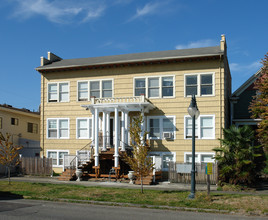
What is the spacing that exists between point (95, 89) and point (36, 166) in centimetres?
757

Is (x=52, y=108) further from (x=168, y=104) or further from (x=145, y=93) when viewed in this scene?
(x=168, y=104)

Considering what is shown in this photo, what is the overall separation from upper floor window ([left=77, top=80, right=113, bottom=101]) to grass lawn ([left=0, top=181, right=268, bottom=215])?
9.42 meters

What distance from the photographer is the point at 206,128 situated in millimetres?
23359

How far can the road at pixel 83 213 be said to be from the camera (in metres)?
11.3

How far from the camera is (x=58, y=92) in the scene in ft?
88.6

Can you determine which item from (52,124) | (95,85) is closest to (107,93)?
(95,85)

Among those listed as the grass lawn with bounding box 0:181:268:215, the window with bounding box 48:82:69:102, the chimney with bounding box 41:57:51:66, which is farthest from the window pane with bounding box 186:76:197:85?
the chimney with bounding box 41:57:51:66

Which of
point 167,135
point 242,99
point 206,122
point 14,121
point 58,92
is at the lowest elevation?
point 167,135

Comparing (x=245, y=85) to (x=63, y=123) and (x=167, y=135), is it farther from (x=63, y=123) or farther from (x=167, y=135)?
(x=63, y=123)

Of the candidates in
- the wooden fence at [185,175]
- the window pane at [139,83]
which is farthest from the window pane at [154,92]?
the wooden fence at [185,175]

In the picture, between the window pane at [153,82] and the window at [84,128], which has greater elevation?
the window pane at [153,82]

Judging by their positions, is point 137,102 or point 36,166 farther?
point 36,166

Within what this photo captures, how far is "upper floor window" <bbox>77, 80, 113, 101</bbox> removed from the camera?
25.8 m

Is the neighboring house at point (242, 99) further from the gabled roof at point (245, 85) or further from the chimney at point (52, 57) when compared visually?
the chimney at point (52, 57)
